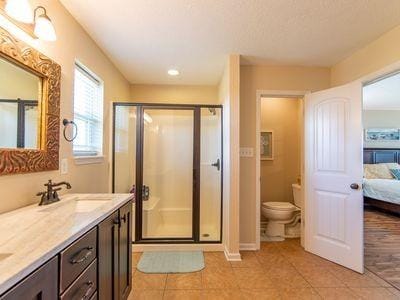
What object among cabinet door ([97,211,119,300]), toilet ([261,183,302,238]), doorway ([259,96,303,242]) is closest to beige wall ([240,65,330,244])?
toilet ([261,183,302,238])

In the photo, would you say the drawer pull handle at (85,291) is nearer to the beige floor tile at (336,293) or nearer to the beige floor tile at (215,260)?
the beige floor tile at (215,260)

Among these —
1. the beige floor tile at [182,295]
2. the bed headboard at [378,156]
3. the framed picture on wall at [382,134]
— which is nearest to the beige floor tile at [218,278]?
the beige floor tile at [182,295]

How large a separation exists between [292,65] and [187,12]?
5.84ft

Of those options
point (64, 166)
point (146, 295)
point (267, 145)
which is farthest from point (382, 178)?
point (64, 166)

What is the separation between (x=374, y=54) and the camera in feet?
8.48

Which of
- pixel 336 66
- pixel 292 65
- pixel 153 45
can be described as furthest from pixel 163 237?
pixel 336 66

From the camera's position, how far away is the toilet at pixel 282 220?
3.59 m

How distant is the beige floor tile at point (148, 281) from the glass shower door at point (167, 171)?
33.3 inches

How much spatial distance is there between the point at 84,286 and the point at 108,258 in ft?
1.05

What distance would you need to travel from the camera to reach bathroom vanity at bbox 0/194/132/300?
0.78 metres

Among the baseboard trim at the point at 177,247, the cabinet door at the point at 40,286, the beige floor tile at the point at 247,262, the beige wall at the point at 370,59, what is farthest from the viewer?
the baseboard trim at the point at 177,247

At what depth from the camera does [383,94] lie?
497 centimetres

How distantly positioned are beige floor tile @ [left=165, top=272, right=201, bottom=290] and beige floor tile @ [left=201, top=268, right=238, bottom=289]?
0.06 m

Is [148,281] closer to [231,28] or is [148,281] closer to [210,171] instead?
[210,171]
